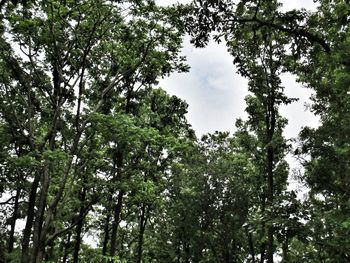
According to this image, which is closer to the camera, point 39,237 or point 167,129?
point 39,237

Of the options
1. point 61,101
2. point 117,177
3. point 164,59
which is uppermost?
point 164,59

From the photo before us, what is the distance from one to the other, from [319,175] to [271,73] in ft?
20.1

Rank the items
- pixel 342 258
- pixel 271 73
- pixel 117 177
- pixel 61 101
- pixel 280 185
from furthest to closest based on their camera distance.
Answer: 1. pixel 280 185
2. pixel 271 73
3. pixel 117 177
4. pixel 61 101
5. pixel 342 258

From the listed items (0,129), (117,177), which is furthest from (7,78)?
(117,177)

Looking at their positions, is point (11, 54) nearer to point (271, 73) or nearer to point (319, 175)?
A: point (271, 73)

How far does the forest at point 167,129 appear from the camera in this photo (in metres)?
12.4

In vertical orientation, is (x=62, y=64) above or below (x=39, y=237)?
above

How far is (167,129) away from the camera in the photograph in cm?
2416

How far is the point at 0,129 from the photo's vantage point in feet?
57.6

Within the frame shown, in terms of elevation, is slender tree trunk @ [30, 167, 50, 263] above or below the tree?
below

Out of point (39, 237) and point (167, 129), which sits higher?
point (167, 129)

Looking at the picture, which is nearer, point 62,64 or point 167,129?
point 62,64

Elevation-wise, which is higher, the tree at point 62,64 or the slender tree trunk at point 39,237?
the tree at point 62,64

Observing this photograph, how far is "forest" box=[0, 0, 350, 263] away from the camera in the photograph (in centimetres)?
1238
